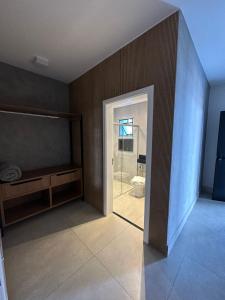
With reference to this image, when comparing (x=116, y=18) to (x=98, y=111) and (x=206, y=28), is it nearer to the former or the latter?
(x=206, y=28)

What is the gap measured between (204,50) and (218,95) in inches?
61.2

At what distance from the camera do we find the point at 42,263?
1485 millimetres

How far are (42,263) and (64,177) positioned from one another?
127 cm

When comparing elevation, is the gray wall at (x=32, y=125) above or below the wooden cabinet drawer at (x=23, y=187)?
above

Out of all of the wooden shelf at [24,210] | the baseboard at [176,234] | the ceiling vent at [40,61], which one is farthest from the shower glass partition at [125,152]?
the ceiling vent at [40,61]

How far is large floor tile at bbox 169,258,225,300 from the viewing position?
118cm

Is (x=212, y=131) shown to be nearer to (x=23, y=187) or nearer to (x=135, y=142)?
(x=135, y=142)

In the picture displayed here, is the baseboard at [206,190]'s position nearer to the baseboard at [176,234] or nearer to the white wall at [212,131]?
the white wall at [212,131]

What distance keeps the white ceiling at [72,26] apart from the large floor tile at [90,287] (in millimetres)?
2581

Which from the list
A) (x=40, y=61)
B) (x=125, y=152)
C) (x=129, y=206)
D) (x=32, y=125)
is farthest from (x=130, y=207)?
(x=40, y=61)

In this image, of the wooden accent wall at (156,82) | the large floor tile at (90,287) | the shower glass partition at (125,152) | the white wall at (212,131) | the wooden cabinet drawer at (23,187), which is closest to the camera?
the large floor tile at (90,287)

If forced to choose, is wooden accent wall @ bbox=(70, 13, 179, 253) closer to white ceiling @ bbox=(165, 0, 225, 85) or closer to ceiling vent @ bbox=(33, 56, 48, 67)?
white ceiling @ bbox=(165, 0, 225, 85)

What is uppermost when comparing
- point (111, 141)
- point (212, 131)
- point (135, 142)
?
point (212, 131)

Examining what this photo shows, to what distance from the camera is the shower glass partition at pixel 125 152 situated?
12.7 feet
